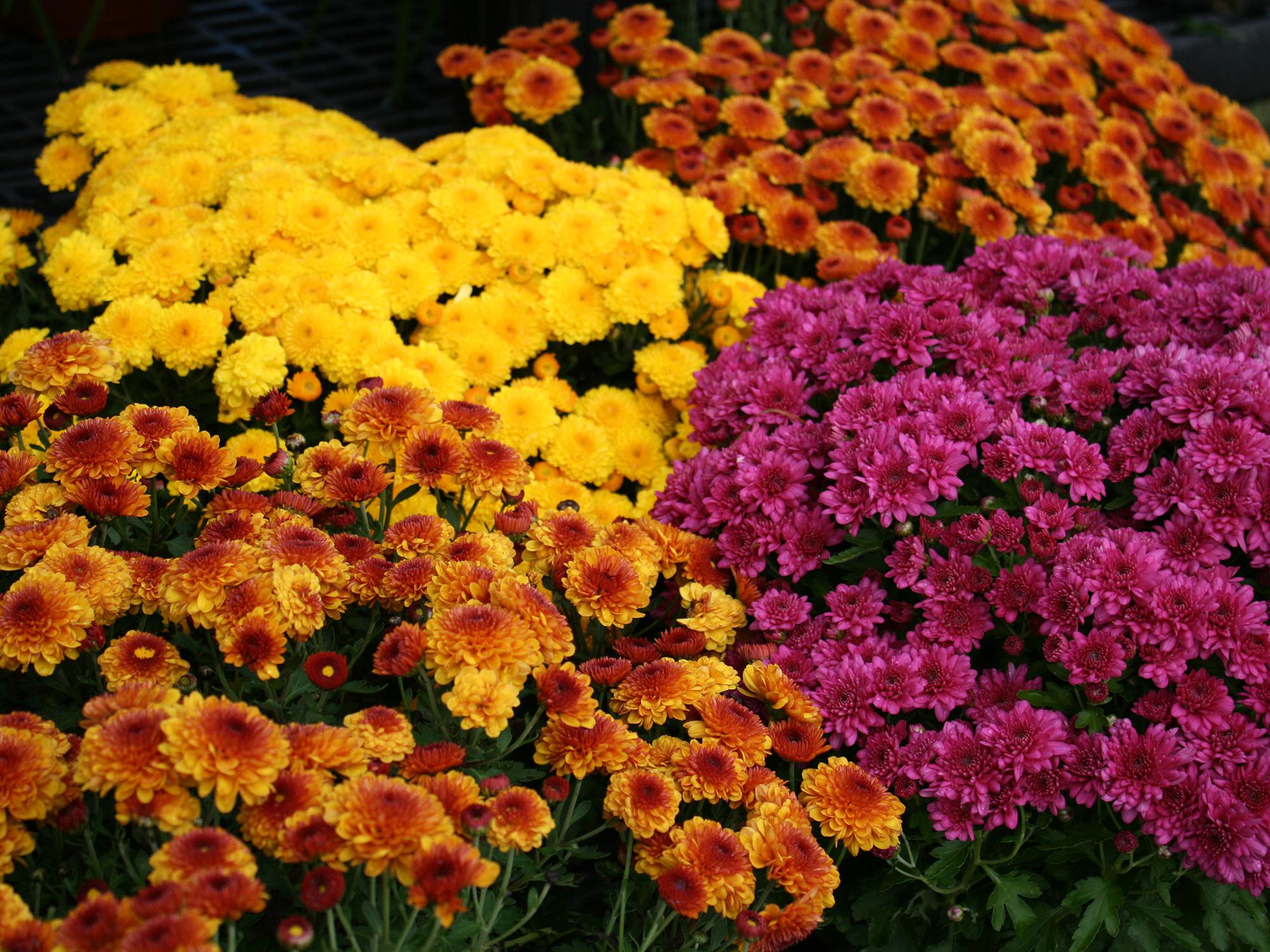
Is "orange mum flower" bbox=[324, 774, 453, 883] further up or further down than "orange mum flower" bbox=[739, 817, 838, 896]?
further up

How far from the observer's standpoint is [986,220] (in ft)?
11.0

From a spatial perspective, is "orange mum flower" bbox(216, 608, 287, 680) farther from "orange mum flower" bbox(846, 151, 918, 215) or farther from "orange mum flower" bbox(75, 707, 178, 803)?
"orange mum flower" bbox(846, 151, 918, 215)

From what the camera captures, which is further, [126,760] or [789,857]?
[789,857]

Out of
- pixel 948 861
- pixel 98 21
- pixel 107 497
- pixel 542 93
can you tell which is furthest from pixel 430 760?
pixel 98 21

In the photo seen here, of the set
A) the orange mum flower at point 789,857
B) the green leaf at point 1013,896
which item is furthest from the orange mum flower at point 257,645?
the green leaf at point 1013,896

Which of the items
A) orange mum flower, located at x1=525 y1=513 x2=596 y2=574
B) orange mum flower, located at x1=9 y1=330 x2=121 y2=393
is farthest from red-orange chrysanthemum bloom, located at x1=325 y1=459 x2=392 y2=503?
orange mum flower, located at x1=9 y1=330 x2=121 y2=393

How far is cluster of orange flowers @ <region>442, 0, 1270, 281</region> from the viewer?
11.2 ft

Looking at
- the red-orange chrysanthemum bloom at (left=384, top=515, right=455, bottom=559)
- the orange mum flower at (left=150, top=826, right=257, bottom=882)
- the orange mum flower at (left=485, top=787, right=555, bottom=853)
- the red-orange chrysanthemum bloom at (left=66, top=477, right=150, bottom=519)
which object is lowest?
the orange mum flower at (left=485, top=787, right=555, bottom=853)

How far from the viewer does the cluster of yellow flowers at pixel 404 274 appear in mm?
2670

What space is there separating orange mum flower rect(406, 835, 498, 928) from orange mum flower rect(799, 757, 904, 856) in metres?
0.60

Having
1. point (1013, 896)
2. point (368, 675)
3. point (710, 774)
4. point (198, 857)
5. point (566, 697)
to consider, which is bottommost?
point (1013, 896)

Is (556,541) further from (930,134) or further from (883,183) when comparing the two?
(930,134)

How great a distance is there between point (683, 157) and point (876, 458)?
66.5 inches

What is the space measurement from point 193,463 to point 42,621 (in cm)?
38
